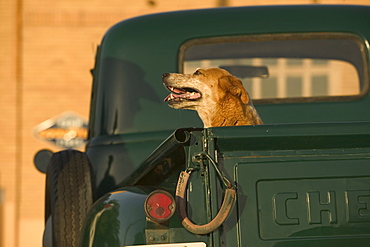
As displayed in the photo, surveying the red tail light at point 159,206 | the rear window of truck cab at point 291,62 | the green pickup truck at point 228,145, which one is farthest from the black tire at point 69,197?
the rear window of truck cab at point 291,62

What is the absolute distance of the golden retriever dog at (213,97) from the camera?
452cm

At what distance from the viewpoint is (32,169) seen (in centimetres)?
1573

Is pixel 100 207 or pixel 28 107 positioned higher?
pixel 28 107

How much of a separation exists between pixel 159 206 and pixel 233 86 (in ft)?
6.12

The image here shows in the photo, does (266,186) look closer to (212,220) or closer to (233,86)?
(212,220)

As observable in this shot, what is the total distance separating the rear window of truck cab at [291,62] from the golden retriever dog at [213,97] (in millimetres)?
361

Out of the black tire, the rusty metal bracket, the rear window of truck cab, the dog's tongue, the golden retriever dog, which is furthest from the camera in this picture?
the rear window of truck cab

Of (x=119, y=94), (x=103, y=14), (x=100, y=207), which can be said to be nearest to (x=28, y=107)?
(x=103, y=14)

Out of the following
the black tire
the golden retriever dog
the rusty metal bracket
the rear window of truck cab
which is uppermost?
the rear window of truck cab

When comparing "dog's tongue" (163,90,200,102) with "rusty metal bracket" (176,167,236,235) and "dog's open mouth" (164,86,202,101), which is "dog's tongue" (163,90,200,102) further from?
"rusty metal bracket" (176,167,236,235)

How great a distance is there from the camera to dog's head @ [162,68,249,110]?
4602mm

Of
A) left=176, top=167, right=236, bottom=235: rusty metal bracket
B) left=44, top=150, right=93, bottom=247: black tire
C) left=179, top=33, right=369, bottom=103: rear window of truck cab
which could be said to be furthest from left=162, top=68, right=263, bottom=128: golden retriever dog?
Answer: left=176, top=167, right=236, bottom=235: rusty metal bracket

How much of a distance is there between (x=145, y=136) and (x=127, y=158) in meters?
0.19

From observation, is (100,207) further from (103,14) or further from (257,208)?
(103,14)
